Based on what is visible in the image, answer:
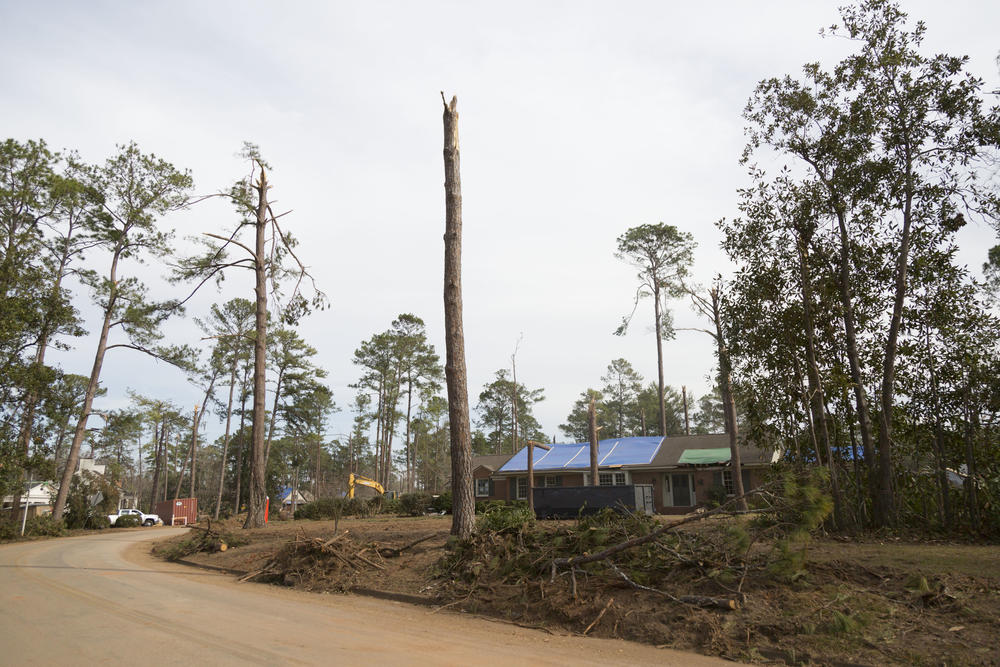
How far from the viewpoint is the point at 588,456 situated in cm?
3400

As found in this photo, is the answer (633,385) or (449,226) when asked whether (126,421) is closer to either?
(449,226)

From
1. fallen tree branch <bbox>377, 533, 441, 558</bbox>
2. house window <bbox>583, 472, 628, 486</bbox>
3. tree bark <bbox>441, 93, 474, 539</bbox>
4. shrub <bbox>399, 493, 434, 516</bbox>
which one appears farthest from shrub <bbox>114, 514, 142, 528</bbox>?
tree bark <bbox>441, 93, 474, 539</bbox>

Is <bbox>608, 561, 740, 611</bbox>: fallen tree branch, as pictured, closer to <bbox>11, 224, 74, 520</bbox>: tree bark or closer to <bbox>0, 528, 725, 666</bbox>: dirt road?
<bbox>0, 528, 725, 666</bbox>: dirt road

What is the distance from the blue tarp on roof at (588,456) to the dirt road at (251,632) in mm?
24107

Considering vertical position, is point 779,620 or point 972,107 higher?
point 972,107

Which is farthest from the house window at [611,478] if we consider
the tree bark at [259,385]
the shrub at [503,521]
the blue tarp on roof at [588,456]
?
the shrub at [503,521]

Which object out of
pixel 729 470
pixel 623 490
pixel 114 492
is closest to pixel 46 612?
pixel 623 490

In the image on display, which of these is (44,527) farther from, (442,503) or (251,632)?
(251,632)

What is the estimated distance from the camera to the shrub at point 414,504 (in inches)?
1195

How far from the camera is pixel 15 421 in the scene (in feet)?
82.9

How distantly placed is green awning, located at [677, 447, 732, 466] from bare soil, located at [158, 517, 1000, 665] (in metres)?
19.4

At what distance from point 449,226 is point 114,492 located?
119ft

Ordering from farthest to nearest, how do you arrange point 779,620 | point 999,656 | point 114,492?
point 114,492, point 779,620, point 999,656

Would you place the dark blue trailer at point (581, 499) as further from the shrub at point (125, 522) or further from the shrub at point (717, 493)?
the shrub at point (125, 522)
